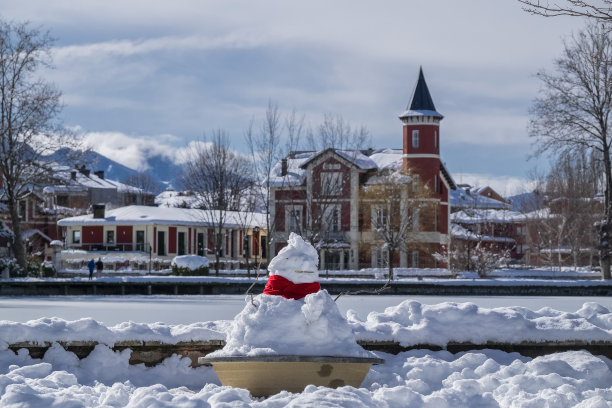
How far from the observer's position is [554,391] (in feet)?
35.4

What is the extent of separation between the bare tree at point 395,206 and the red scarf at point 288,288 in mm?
43397

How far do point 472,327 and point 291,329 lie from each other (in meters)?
3.55

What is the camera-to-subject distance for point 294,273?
38.0 ft

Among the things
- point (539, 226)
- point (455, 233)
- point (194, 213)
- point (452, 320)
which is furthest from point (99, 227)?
point (452, 320)

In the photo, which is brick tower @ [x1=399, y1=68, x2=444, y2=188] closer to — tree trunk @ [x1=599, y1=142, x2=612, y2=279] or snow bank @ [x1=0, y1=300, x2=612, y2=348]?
tree trunk @ [x1=599, y1=142, x2=612, y2=279]

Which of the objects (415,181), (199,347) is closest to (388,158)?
(415,181)

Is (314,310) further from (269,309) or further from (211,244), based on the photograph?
(211,244)

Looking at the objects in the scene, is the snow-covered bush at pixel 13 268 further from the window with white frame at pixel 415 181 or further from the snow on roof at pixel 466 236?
the snow on roof at pixel 466 236

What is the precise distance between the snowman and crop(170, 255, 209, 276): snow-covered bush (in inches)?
1353

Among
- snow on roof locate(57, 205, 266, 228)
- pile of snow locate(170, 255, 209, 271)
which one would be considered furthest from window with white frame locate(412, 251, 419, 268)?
pile of snow locate(170, 255, 209, 271)

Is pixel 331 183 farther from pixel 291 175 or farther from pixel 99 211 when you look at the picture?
pixel 99 211

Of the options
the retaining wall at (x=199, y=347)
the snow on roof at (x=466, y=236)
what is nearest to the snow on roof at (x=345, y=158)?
the snow on roof at (x=466, y=236)

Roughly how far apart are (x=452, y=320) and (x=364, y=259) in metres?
49.7

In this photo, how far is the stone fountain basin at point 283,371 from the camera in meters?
10.6
